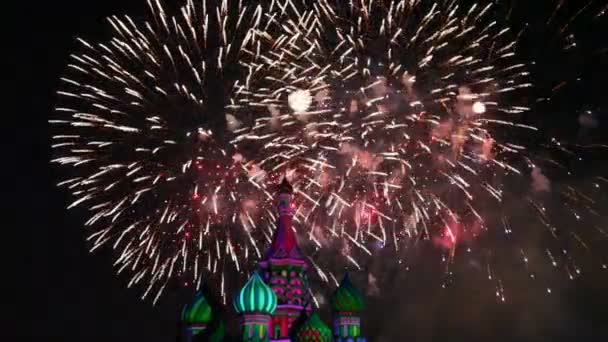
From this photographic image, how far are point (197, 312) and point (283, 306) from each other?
4.62 metres

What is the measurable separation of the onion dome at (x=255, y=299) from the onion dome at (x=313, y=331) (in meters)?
1.65

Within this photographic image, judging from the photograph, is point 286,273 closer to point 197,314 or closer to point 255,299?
point 255,299

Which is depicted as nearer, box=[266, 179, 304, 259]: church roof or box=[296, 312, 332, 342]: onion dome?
box=[296, 312, 332, 342]: onion dome

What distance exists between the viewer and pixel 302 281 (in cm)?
3597

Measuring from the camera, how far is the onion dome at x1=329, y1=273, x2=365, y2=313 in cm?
3631

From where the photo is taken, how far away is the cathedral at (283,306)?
32.9m

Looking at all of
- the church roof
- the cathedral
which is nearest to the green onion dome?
the cathedral

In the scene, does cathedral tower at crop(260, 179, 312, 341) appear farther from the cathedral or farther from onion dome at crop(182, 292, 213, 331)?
onion dome at crop(182, 292, 213, 331)

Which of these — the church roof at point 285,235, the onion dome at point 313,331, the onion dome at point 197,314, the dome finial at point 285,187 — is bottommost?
the onion dome at point 313,331

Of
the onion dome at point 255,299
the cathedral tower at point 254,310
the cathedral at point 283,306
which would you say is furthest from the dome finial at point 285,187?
the cathedral tower at point 254,310

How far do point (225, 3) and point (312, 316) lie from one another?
14.9 metres

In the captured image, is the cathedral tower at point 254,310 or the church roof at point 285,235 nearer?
the cathedral tower at point 254,310

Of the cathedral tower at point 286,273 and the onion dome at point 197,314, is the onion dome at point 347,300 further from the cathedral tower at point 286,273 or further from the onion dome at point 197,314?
the onion dome at point 197,314

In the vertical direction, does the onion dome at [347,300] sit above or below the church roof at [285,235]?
below
